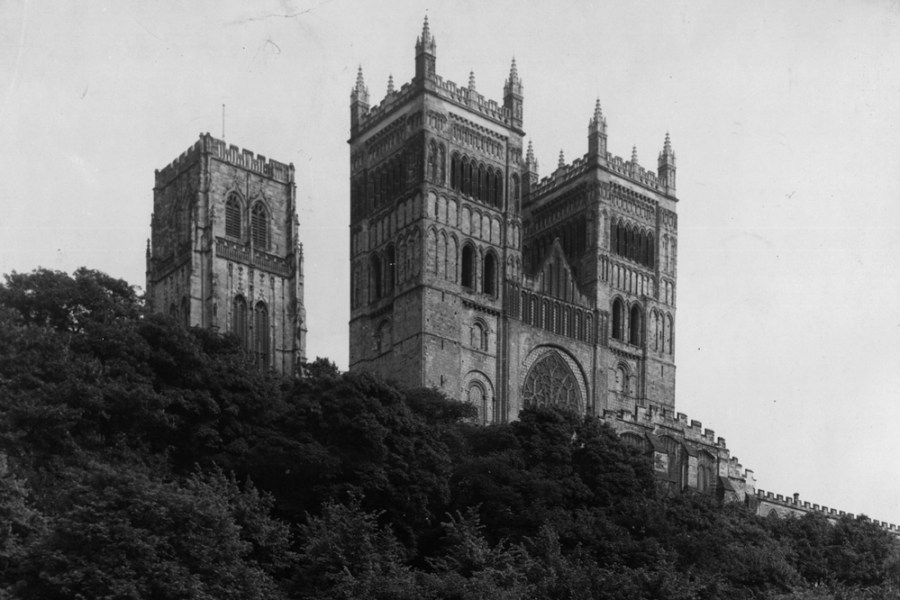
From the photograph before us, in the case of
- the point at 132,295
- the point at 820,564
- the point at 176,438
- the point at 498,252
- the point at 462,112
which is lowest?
the point at 820,564

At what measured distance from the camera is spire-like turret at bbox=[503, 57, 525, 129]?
95.0m

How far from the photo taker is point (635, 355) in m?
99.6

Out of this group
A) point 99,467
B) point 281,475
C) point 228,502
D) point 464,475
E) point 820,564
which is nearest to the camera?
point 99,467

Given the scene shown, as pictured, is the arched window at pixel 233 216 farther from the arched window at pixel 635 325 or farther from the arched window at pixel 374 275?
the arched window at pixel 635 325

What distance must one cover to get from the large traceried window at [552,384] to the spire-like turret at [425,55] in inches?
679

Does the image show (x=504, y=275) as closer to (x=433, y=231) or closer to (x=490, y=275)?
(x=490, y=275)

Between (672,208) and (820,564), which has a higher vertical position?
(672,208)

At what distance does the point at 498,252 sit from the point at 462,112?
7957mm

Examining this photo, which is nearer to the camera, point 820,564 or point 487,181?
point 820,564

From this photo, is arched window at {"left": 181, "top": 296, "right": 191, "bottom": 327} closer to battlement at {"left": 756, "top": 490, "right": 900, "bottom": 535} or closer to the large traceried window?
the large traceried window

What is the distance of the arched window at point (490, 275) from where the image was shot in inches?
3597

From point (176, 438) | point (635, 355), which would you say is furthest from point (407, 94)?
point (176, 438)

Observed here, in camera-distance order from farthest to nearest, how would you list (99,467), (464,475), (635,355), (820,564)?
1. (635,355)
2. (820,564)
3. (464,475)
4. (99,467)

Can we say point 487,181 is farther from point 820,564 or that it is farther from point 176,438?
point 176,438
